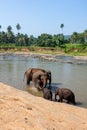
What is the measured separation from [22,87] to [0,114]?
1130 centimetres

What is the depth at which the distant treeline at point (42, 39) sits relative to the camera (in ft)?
319

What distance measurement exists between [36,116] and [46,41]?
8823cm

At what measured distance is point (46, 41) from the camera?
97875 millimetres

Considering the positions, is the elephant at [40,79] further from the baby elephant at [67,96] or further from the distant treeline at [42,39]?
the distant treeline at [42,39]

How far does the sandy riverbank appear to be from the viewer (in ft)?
29.8

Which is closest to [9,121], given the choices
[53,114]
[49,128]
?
[49,128]

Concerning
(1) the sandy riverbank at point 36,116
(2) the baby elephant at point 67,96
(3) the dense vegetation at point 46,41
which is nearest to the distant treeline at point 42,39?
(3) the dense vegetation at point 46,41

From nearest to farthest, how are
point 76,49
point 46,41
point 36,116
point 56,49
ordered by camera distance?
point 36,116, point 76,49, point 56,49, point 46,41

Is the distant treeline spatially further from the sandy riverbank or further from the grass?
the sandy riverbank

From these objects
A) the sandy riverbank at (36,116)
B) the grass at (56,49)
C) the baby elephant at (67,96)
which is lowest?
the grass at (56,49)

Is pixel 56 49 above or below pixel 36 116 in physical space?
below

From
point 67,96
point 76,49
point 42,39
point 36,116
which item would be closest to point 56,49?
point 76,49

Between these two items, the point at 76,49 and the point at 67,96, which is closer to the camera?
the point at 67,96

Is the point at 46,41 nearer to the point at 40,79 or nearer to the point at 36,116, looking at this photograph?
the point at 40,79
